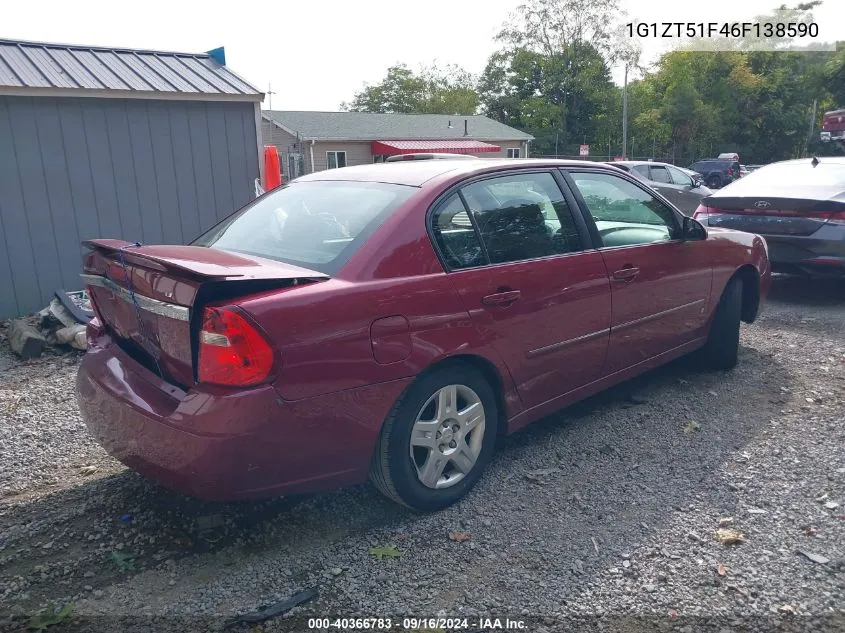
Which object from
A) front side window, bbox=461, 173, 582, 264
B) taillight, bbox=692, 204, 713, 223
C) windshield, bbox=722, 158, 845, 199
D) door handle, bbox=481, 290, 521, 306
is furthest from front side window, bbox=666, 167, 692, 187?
door handle, bbox=481, 290, 521, 306

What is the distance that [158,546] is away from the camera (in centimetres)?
293

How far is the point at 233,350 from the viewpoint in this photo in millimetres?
2471

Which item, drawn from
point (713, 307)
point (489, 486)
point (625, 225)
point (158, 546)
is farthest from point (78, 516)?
point (713, 307)

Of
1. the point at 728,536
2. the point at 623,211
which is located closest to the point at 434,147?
the point at 623,211

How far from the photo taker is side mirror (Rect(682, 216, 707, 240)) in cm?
442

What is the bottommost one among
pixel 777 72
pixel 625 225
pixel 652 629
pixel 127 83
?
pixel 652 629

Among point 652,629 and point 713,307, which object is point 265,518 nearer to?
point 652,629

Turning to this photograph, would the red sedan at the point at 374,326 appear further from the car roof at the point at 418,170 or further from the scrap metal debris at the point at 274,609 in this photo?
the scrap metal debris at the point at 274,609

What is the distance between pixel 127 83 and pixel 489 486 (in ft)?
19.9

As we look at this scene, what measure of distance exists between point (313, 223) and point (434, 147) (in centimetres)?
3148

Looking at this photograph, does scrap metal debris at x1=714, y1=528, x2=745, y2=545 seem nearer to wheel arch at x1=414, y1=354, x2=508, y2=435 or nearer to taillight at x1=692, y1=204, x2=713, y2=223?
wheel arch at x1=414, y1=354, x2=508, y2=435

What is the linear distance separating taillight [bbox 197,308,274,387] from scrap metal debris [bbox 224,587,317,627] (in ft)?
2.74

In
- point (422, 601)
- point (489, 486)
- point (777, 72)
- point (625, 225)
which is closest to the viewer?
point (422, 601)

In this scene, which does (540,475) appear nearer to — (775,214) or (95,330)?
(95,330)
